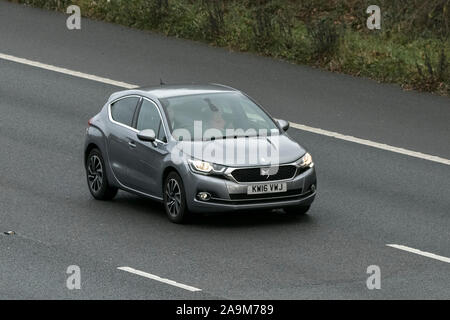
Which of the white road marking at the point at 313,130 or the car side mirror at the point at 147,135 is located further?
the white road marking at the point at 313,130

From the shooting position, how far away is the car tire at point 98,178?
70.1 ft

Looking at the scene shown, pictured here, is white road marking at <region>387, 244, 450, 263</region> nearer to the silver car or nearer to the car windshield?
the silver car

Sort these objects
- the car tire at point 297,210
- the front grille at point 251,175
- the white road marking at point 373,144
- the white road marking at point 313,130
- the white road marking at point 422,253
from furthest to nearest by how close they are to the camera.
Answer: the white road marking at point 313,130 → the white road marking at point 373,144 → the car tire at point 297,210 → the front grille at point 251,175 → the white road marking at point 422,253

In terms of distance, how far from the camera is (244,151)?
763 inches

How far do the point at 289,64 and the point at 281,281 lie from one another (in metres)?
11.8

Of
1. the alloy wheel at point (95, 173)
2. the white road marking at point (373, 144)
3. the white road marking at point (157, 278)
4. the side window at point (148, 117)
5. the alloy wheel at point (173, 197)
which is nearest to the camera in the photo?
the white road marking at point (157, 278)

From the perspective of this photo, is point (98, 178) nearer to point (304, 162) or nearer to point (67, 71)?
point (304, 162)

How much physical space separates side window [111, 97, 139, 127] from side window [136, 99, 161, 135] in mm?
245

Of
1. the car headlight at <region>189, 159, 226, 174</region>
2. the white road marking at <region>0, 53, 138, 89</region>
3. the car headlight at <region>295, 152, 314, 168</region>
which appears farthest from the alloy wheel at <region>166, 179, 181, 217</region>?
the white road marking at <region>0, 53, 138, 89</region>

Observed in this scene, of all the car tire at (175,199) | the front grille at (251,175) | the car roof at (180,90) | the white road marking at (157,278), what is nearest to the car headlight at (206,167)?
the front grille at (251,175)

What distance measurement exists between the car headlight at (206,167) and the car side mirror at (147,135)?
3.40 ft

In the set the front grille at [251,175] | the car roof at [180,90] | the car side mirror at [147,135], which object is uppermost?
the car roof at [180,90]

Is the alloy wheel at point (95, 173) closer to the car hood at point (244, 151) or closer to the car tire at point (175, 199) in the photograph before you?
the car tire at point (175, 199)

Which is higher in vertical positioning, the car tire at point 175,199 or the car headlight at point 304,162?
the car headlight at point 304,162
